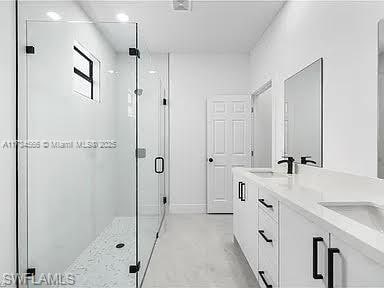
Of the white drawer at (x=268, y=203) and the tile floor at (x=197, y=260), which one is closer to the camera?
the white drawer at (x=268, y=203)

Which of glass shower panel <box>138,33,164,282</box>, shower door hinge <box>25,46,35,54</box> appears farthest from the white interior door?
shower door hinge <box>25,46,35,54</box>

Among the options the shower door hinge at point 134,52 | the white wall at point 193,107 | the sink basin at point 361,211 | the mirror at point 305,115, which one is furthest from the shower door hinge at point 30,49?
the white wall at point 193,107

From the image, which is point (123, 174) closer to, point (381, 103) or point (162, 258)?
point (162, 258)

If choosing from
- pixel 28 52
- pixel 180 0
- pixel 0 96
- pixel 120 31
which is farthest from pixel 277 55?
pixel 0 96

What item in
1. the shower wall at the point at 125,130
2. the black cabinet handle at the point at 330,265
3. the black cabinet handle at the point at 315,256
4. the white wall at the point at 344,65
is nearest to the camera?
the black cabinet handle at the point at 330,265

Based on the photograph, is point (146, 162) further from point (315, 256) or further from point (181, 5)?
point (315, 256)

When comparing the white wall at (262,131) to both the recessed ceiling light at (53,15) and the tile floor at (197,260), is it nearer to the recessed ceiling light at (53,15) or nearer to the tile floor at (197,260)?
the tile floor at (197,260)

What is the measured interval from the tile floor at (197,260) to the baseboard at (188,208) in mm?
859

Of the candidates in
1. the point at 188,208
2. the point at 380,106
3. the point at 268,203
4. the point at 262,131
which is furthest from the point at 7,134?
the point at 262,131

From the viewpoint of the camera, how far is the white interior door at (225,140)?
5320 millimetres

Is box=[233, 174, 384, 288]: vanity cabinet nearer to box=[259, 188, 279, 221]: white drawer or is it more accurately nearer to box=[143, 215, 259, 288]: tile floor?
box=[259, 188, 279, 221]: white drawer

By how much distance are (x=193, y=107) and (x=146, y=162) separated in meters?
2.50

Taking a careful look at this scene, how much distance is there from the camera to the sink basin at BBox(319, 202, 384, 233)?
162 cm

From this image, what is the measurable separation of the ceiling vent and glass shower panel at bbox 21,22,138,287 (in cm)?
112
